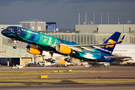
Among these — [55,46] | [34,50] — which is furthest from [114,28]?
[55,46]

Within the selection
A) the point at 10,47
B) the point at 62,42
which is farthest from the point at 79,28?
the point at 62,42

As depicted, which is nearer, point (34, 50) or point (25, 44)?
point (34, 50)

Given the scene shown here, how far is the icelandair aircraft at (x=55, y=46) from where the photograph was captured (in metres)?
51.1

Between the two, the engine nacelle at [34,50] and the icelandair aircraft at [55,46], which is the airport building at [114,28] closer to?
the icelandair aircraft at [55,46]

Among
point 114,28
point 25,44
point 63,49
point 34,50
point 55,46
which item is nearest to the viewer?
point 55,46

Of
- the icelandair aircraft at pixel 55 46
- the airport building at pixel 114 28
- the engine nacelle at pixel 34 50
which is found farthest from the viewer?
the airport building at pixel 114 28

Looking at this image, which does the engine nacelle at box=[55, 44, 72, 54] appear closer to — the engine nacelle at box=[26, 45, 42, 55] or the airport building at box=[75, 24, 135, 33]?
the engine nacelle at box=[26, 45, 42, 55]

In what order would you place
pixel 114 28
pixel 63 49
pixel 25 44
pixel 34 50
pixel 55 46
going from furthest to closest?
1. pixel 114 28
2. pixel 25 44
3. pixel 34 50
4. pixel 63 49
5. pixel 55 46

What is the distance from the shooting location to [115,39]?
69188 mm

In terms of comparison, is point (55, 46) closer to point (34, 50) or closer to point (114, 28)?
point (34, 50)

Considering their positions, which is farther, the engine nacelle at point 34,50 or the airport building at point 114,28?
the airport building at point 114,28

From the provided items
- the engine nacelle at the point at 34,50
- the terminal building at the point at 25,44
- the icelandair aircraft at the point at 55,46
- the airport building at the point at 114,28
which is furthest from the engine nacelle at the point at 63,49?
the airport building at the point at 114,28

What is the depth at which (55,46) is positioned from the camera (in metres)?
55.6

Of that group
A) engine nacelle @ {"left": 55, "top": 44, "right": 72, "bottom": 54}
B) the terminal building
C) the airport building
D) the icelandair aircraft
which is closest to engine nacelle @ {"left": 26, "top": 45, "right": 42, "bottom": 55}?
the icelandair aircraft
